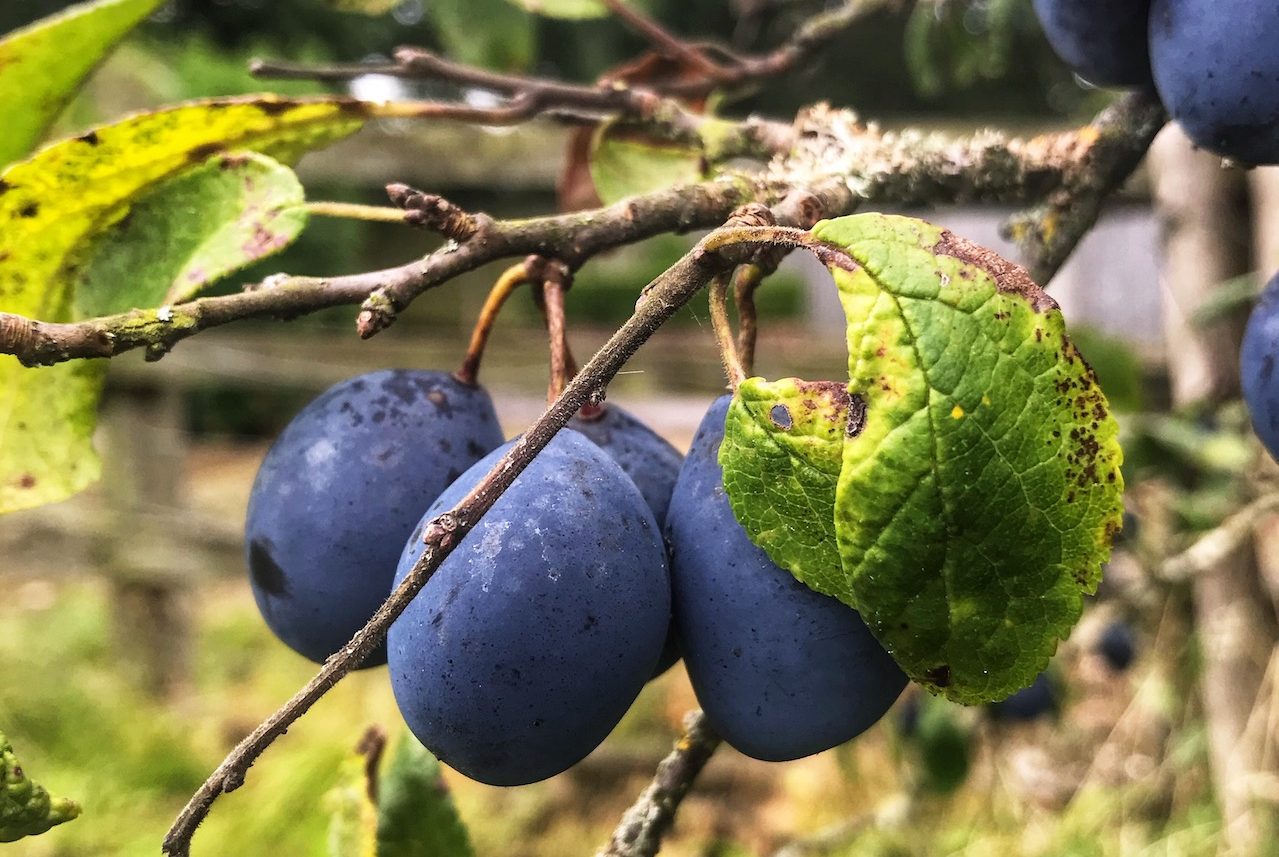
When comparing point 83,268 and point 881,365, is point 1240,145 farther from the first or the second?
point 83,268

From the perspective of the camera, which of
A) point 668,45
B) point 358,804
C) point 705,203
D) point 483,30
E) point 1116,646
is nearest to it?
point 705,203

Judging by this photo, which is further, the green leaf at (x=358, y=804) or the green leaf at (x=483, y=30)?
the green leaf at (x=483, y=30)

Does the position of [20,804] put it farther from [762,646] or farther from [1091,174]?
[1091,174]

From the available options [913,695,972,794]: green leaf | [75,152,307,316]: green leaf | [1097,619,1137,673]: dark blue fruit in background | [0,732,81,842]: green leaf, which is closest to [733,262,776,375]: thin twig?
[75,152,307,316]: green leaf

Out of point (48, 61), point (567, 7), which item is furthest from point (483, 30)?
point (48, 61)

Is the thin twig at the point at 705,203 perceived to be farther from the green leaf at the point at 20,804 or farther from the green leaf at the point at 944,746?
the green leaf at the point at 944,746

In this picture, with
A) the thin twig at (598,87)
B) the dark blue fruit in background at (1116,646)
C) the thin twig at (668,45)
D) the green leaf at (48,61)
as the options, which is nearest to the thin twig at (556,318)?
the thin twig at (598,87)

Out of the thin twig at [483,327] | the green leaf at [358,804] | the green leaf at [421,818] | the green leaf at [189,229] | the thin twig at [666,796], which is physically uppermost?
the green leaf at [189,229]
